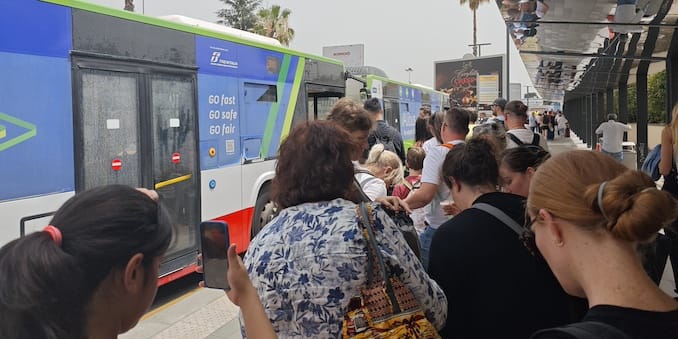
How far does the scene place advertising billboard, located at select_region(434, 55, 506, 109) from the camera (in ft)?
169

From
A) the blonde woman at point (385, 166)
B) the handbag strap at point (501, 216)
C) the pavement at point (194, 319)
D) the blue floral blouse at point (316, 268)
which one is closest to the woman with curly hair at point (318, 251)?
the blue floral blouse at point (316, 268)

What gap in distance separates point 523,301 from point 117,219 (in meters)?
1.68

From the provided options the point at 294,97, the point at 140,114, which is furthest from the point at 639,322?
the point at 294,97

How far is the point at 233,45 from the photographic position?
296 inches

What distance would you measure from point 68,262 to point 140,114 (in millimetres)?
4889

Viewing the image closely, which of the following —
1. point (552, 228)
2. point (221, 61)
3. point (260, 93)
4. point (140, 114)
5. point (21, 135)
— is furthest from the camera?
point (260, 93)

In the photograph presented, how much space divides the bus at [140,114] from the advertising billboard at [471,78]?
44583 mm

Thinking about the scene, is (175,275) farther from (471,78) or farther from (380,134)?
(471,78)

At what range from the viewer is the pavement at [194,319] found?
534 cm

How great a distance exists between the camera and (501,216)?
97.0 inches

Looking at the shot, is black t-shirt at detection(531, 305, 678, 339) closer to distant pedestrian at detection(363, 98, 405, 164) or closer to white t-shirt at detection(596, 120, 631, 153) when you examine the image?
distant pedestrian at detection(363, 98, 405, 164)

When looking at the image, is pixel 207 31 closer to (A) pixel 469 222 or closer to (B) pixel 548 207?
(A) pixel 469 222

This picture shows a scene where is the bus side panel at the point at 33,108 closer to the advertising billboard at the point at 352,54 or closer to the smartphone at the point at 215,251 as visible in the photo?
the smartphone at the point at 215,251

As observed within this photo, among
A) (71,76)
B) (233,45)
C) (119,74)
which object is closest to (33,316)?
(71,76)
